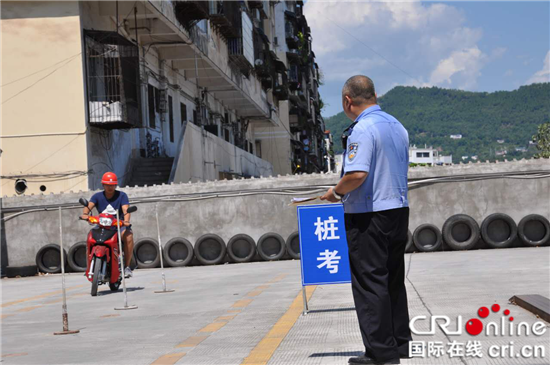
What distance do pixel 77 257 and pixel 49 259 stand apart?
80 cm

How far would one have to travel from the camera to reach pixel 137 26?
28.4 meters

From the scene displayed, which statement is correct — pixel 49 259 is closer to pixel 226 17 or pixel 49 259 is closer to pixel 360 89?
pixel 226 17

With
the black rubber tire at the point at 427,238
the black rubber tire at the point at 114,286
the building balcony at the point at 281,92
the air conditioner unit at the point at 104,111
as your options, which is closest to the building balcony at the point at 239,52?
the air conditioner unit at the point at 104,111

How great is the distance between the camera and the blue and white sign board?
8.70 meters

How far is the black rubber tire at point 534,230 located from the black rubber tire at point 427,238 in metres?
2.15

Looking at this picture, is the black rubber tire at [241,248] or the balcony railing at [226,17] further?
the balcony railing at [226,17]

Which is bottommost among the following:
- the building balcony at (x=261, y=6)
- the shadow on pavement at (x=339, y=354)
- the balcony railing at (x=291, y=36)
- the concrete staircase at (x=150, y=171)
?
the shadow on pavement at (x=339, y=354)

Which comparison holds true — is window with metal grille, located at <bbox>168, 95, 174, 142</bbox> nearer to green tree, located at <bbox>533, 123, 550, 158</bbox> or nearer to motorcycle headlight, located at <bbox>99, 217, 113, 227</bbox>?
motorcycle headlight, located at <bbox>99, 217, 113, 227</bbox>

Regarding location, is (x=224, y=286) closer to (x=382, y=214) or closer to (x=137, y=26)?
(x=382, y=214)

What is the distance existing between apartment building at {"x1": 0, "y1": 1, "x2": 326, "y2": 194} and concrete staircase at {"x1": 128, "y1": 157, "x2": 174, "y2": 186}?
36mm

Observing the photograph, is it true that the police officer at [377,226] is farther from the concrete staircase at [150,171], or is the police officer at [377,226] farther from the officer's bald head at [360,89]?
the concrete staircase at [150,171]

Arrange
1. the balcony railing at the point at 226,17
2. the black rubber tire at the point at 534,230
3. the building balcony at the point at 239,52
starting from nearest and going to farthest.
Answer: the black rubber tire at the point at 534,230, the balcony railing at the point at 226,17, the building balcony at the point at 239,52

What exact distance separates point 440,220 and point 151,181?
10289 mm

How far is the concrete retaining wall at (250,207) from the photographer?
22953 mm
